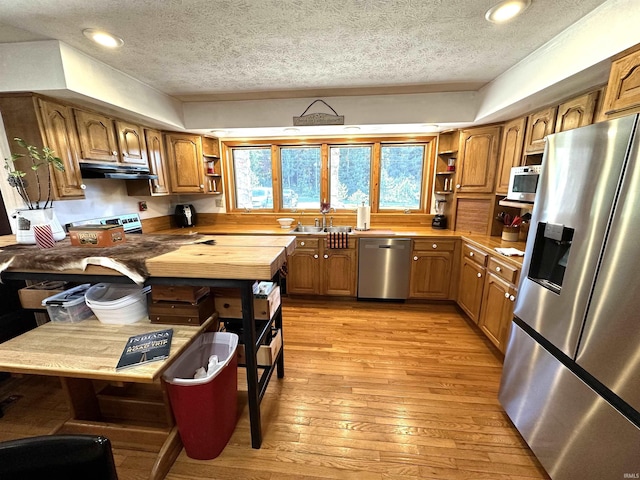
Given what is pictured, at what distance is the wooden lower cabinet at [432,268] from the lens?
3.02 metres

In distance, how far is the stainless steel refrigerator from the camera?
38.3 inches

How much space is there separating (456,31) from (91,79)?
2654mm

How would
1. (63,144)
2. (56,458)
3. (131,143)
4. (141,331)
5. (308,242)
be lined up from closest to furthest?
(56,458)
(141,331)
(63,144)
(131,143)
(308,242)

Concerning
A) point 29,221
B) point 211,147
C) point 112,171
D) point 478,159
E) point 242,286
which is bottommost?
point 242,286

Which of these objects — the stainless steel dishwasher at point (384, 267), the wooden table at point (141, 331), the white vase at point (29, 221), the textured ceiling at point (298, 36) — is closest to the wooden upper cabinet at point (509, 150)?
the textured ceiling at point (298, 36)

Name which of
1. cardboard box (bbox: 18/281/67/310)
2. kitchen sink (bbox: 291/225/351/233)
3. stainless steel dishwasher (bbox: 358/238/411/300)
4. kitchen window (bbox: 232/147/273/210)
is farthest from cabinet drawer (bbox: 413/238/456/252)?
cardboard box (bbox: 18/281/67/310)

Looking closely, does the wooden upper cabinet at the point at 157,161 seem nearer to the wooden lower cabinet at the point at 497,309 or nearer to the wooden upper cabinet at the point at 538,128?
the wooden lower cabinet at the point at 497,309

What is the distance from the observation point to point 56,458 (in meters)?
0.61

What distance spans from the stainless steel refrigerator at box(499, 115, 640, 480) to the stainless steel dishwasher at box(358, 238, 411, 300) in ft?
5.24

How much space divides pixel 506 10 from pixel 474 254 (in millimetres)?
1947

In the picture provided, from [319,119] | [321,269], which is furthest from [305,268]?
[319,119]

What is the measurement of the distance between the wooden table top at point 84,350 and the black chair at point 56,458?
11.9 inches

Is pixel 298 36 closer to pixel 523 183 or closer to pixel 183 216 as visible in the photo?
pixel 523 183

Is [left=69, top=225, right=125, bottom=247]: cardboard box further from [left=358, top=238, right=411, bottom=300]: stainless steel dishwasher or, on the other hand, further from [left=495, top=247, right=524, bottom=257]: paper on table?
[left=495, top=247, right=524, bottom=257]: paper on table
